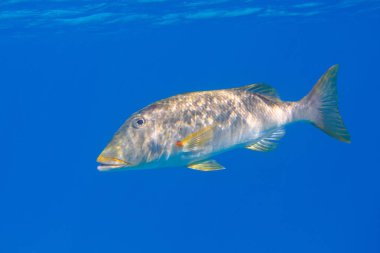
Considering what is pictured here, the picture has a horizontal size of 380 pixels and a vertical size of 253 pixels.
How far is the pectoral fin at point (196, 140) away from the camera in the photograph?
4.67 metres

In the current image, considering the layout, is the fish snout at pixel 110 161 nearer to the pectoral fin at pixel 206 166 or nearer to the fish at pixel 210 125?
the fish at pixel 210 125

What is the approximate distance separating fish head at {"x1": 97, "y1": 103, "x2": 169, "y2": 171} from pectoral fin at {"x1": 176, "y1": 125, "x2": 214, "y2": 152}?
267 mm

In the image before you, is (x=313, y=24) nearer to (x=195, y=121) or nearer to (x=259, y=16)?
(x=259, y=16)

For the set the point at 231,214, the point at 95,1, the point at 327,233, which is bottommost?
the point at 327,233

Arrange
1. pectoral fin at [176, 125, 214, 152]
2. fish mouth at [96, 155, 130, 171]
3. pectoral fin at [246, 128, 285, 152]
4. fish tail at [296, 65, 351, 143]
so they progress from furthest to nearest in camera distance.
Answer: fish tail at [296, 65, 351, 143] → pectoral fin at [246, 128, 285, 152] → pectoral fin at [176, 125, 214, 152] → fish mouth at [96, 155, 130, 171]

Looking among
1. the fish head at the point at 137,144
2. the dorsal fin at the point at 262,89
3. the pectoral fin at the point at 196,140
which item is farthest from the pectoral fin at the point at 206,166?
the dorsal fin at the point at 262,89

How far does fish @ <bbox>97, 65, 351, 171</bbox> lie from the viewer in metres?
4.73

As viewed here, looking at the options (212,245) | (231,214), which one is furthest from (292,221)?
(212,245)

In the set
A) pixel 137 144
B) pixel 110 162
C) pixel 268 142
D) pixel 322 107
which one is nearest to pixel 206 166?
pixel 137 144

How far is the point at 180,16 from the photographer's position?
28578 millimetres

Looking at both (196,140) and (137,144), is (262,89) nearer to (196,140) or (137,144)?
(196,140)

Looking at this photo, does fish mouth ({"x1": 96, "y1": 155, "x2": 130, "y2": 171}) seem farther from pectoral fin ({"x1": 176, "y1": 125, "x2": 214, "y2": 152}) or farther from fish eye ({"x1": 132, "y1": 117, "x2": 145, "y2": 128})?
pectoral fin ({"x1": 176, "y1": 125, "x2": 214, "y2": 152})

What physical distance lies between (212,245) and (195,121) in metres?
21.1

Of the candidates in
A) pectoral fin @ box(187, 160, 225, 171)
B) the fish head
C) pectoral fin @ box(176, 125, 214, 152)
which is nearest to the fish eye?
the fish head
